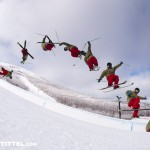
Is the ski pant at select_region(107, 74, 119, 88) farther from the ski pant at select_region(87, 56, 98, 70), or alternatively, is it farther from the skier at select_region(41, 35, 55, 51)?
the skier at select_region(41, 35, 55, 51)

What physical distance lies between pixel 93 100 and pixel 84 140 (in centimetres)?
3313

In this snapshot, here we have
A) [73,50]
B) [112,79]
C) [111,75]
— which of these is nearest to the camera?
[73,50]

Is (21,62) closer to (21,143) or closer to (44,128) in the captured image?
(44,128)

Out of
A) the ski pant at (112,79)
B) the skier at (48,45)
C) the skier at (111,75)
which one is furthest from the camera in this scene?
the ski pant at (112,79)

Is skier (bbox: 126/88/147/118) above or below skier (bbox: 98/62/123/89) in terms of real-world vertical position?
below

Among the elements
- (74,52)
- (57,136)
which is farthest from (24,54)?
(57,136)

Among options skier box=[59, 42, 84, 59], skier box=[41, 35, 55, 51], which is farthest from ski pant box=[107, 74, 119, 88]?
skier box=[41, 35, 55, 51]

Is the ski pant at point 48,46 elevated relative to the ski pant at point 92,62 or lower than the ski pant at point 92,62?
elevated

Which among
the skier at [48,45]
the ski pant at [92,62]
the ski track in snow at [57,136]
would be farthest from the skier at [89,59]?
the ski track in snow at [57,136]

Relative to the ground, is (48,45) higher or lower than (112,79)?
higher

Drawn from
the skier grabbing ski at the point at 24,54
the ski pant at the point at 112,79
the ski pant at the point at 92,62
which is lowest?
the ski pant at the point at 112,79

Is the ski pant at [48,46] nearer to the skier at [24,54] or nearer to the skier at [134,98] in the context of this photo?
the skier at [24,54]

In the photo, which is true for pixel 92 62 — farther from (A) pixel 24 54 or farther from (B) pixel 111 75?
(A) pixel 24 54

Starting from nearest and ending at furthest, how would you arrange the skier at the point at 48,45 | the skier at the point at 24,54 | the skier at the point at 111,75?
the skier at the point at 48,45
the skier at the point at 111,75
the skier at the point at 24,54
